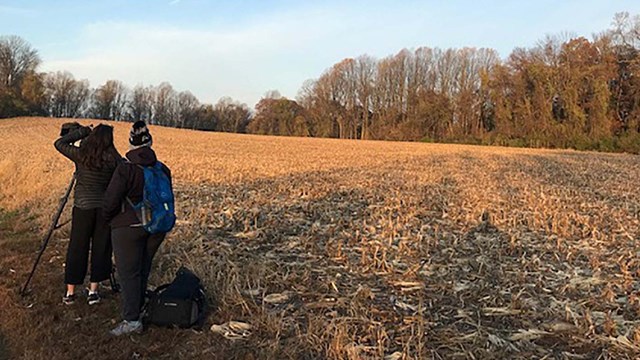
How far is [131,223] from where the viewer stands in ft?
15.3

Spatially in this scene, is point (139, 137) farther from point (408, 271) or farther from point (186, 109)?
point (186, 109)

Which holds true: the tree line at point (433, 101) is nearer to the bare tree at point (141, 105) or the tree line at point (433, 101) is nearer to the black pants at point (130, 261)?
the bare tree at point (141, 105)

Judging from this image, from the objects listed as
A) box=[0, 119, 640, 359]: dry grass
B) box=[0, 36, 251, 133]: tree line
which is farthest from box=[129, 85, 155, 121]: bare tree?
box=[0, 119, 640, 359]: dry grass

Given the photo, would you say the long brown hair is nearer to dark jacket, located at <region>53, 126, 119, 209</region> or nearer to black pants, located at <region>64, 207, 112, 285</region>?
dark jacket, located at <region>53, 126, 119, 209</region>

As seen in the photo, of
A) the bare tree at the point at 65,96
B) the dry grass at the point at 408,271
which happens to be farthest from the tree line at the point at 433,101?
the dry grass at the point at 408,271

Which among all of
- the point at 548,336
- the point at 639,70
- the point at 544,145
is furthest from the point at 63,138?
the point at 639,70

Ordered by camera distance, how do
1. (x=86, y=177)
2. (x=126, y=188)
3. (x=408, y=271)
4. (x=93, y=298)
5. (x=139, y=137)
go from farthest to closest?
1. (x=408, y=271)
2. (x=93, y=298)
3. (x=86, y=177)
4. (x=139, y=137)
5. (x=126, y=188)

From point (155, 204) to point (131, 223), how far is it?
12.6 inches

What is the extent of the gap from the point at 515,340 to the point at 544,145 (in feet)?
192

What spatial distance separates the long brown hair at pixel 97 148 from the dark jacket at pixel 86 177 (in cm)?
9

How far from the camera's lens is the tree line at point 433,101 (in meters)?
56.9

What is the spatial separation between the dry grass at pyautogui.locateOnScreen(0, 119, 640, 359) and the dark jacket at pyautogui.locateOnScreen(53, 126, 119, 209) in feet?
4.78

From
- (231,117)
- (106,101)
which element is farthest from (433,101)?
(106,101)

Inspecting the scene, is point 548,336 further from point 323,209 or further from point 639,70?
point 639,70
